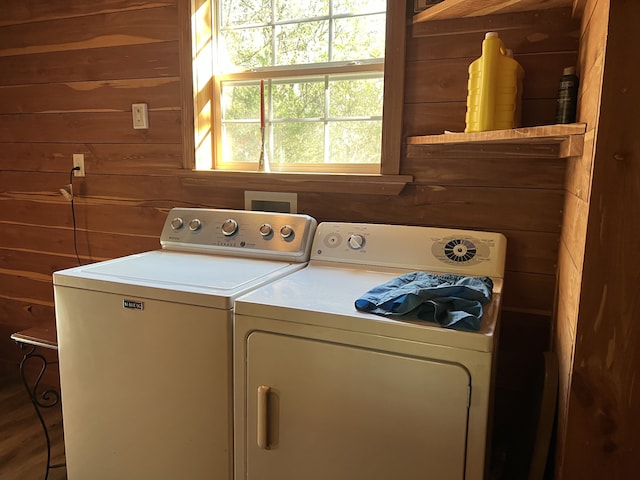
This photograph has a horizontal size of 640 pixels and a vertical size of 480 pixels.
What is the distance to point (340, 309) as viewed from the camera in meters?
1.18

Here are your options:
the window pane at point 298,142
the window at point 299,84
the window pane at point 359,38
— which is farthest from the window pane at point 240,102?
the window pane at point 359,38

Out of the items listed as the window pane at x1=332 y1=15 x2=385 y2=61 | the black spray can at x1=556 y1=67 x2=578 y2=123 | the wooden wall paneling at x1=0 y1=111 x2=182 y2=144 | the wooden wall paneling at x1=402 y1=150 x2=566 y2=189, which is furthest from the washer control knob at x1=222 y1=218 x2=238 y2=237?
the black spray can at x1=556 y1=67 x2=578 y2=123

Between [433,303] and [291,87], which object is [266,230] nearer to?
[291,87]

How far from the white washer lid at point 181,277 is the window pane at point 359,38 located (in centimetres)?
83

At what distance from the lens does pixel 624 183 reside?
2.69 ft

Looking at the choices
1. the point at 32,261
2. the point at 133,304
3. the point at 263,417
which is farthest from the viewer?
the point at 32,261

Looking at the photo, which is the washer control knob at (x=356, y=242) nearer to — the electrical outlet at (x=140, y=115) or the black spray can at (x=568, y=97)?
the black spray can at (x=568, y=97)

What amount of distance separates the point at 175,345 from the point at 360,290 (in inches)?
20.2

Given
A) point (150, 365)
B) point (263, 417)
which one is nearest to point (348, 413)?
point (263, 417)

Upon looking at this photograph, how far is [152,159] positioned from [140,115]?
190mm

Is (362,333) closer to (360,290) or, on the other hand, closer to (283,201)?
(360,290)

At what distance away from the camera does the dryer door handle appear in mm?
1224

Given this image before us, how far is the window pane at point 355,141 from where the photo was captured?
190 cm

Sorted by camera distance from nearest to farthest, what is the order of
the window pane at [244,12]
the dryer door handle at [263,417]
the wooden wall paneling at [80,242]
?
the dryer door handle at [263,417] < the window pane at [244,12] < the wooden wall paneling at [80,242]
